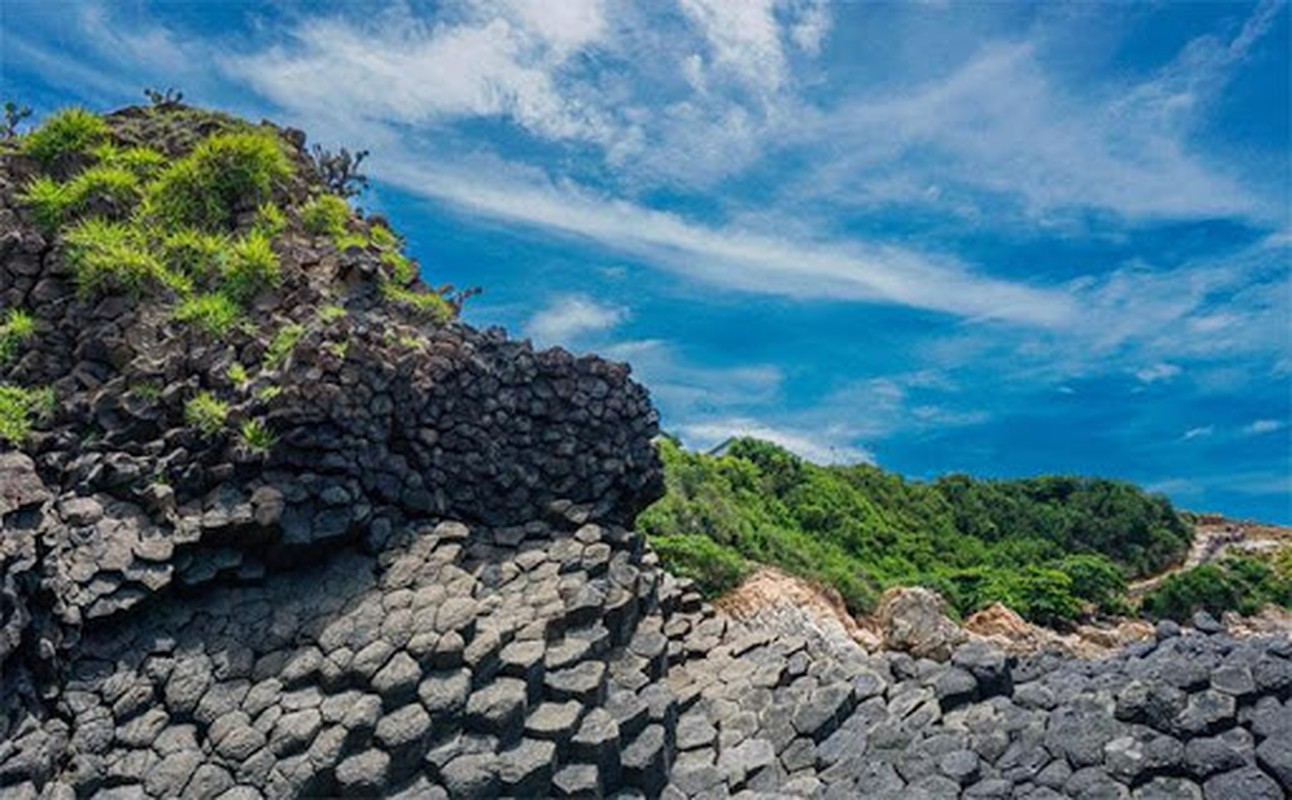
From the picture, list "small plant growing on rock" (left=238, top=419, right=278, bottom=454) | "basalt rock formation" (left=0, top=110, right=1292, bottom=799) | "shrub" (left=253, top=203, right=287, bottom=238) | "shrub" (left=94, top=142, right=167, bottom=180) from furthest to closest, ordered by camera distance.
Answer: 1. "shrub" (left=94, top=142, right=167, bottom=180)
2. "shrub" (left=253, top=203, right=287, bottom=238)
3. "small plant growing on rock" (left=238, top=419, right=278, bottom=454)
4. "basalt rock formation" (left=0, top=110, right=1292, bottom=799)

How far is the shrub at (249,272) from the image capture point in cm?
1377

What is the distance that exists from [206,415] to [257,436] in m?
0.77

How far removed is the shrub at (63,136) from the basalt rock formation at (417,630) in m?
2.67

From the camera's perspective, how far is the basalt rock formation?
9352mm

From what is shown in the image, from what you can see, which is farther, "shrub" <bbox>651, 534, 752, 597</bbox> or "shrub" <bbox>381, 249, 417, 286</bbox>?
"shrub" <bbox>651, 534, 752, 597</bbox>

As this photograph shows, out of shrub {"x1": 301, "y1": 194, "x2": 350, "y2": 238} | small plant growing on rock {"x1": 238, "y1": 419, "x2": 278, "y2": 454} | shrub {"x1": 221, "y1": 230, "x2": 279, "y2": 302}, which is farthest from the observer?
shrub {"x1": 301, "y1": 194, "x2": 350, "y2": 238}

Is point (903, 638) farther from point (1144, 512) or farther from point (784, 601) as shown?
point (1144, 512)

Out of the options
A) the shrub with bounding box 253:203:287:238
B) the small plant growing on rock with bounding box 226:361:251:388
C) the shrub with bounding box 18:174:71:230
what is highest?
the shrub with bounding box 253:203:287:238

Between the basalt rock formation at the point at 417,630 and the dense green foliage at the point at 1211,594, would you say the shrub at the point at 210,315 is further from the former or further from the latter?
the dense green foliage at the point at 1211,594

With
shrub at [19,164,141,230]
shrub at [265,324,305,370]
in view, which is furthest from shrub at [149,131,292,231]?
shrub at [265,324,305,370]

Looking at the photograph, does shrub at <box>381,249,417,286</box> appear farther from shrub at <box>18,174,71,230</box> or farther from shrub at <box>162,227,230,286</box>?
shrub at <box>18,174,71,230</box>

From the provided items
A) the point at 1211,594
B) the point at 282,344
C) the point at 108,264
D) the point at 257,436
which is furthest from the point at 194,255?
the point at 1211,594

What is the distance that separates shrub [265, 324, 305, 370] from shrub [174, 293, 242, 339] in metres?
0.62

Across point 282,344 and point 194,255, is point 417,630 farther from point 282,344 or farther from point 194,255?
point 194,255
